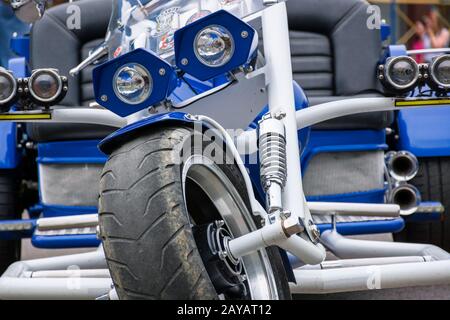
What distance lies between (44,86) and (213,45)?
0.89 m

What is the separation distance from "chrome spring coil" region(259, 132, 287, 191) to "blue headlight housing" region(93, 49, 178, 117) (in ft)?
0.89

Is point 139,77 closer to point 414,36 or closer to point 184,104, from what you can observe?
point 184,104

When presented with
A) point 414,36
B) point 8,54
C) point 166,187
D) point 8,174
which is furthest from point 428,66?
point 414,36

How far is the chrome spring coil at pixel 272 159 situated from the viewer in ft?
7.01

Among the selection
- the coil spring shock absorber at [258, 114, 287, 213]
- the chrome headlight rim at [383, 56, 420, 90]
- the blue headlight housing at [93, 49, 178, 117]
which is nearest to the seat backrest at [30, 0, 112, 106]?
the chrome headlight rim at [383, 56, 420, 90]

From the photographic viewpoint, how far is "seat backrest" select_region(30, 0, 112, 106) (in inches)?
164

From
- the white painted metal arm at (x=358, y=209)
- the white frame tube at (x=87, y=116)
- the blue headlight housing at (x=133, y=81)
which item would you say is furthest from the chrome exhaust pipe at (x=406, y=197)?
the blue headlight housing at (x=133, y=81)

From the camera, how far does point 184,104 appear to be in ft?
7.85

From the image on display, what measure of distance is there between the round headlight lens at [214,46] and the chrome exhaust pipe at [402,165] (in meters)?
1.69

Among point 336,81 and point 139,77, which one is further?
point 336,81

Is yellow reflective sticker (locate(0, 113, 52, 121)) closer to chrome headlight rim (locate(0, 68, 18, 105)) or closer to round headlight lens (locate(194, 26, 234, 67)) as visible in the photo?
chrome headlight rim (locate(0, 68, 18, 105))

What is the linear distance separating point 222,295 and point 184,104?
51 cm

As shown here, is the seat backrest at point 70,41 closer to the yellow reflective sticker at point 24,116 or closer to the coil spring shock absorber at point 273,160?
the yellow reflective sticker at point 24,116

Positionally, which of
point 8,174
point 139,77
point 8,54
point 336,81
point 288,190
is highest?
point 8,54
